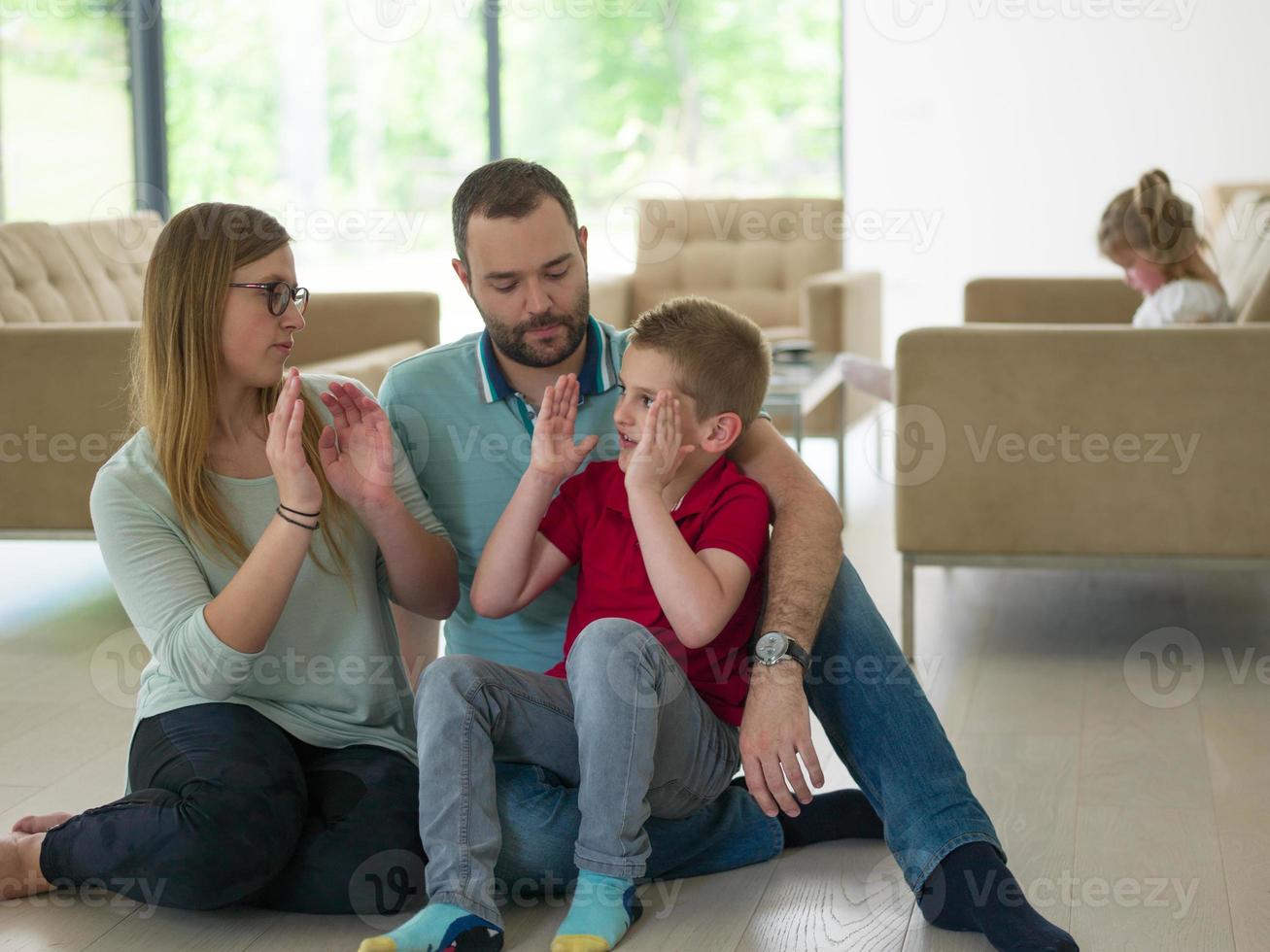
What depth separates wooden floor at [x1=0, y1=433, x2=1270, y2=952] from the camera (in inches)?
72.0

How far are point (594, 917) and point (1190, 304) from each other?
2.26 m

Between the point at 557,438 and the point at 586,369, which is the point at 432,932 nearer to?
the point at 557,438

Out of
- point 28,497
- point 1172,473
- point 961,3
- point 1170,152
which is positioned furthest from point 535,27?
point 1172,473

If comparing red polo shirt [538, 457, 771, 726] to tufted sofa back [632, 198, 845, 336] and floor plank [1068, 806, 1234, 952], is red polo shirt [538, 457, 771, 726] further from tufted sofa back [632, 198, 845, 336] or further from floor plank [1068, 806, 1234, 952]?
tufted sofa back [632, 198, 845, 336]

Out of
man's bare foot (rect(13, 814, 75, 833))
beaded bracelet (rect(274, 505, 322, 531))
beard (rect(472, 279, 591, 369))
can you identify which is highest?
beard (rect(472, 279, 591, 369))

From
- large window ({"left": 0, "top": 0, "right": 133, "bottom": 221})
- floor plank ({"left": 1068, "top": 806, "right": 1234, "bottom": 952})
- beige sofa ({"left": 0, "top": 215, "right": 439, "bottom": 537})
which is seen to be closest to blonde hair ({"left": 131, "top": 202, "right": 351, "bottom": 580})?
floor plank ({"left": 1068, "top": 806, "right": 1234, "bottom": 952})

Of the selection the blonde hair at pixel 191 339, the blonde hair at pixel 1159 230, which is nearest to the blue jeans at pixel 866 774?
the blonde hair at pixel 191 339

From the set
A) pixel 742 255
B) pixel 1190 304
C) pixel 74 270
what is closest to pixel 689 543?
pixel 1190 304

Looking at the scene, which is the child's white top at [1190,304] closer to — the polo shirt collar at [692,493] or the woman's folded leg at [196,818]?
the polo shirt collar at [692,493]

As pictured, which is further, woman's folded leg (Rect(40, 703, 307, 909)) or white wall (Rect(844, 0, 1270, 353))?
white wall (Rect(844, 0, 1270, 353))

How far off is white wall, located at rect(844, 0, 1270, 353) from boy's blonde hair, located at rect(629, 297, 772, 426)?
15.8ft

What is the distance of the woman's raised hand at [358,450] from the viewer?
5.96 feet

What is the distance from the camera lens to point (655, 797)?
Result: 1.83 meters

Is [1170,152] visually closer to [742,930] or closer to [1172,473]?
[1172,473]
